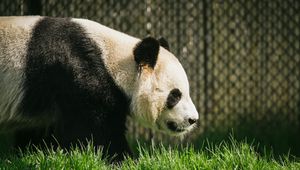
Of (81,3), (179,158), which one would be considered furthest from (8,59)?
(81,3)

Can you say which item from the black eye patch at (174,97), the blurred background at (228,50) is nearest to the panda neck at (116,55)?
the black eye patch at (174,97)

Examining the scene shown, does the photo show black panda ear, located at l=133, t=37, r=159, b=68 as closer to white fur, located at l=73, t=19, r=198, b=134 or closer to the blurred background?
white fur, located at l=73, t=19, r=198, b=134

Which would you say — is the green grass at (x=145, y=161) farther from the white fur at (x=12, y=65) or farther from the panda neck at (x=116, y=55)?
the panda neck at (x=116, y=55)

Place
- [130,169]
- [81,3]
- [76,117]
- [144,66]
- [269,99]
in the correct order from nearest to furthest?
1. [130,169]
2. [76,117]
3. [144,66]
4. [81,3]
5. [269,99]

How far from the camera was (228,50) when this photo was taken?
7.84m

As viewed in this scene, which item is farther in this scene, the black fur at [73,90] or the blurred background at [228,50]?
the blurred background at [228,50]

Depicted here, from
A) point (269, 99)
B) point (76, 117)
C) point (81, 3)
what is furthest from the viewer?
point (269, 99)

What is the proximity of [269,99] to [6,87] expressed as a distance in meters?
3.83

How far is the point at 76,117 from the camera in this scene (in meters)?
4.71

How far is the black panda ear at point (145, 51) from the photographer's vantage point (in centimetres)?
499

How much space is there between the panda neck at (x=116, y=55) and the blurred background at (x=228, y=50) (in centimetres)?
224

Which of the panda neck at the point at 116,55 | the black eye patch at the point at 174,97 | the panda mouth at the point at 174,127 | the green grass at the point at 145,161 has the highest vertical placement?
the panda neck at the point at 116,55

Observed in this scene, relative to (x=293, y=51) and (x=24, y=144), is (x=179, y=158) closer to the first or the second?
(x=24, y=144)


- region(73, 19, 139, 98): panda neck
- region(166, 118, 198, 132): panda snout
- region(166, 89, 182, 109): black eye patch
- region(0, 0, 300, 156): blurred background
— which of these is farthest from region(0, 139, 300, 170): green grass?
region(0, 0, 300, 156): blurred background
